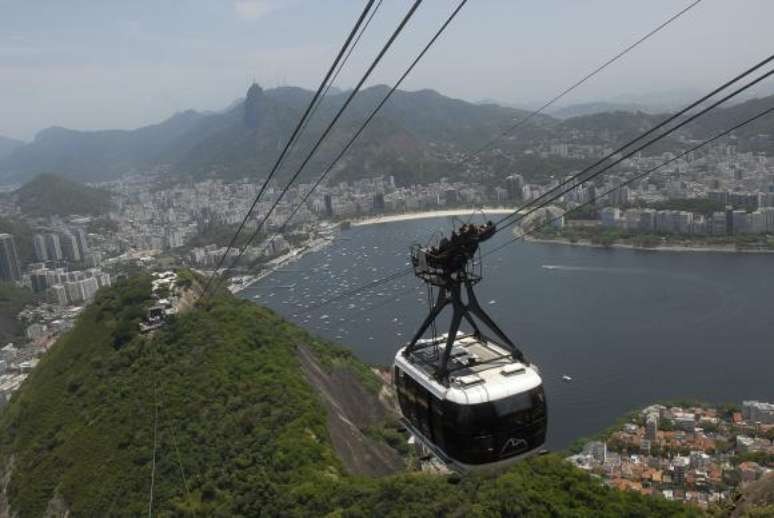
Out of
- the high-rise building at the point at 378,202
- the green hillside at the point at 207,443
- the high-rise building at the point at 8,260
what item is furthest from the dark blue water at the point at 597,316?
the high-rise building at the point at 8,260

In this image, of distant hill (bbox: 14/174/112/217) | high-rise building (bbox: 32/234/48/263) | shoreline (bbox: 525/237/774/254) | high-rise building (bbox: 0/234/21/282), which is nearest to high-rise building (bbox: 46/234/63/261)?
high-rise building (bbox: 32/234/48/263)

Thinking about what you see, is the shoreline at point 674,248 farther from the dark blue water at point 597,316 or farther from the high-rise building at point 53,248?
the high-rise building at point 53,248

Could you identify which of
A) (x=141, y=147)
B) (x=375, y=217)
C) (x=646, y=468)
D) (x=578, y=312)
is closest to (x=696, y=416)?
(x=646, y=468)

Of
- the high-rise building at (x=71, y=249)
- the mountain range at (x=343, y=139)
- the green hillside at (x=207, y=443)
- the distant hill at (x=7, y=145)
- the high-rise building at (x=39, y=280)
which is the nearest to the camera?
the green hillside at (x=207, y=443)

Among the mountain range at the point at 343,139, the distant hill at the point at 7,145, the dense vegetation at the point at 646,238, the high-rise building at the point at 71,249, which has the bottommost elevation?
the dense vegetation at the point at 646,238

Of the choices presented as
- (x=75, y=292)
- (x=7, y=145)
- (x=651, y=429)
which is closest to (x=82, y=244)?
(x=75, y=292)

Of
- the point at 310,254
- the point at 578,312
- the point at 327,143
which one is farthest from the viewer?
the point at 327,143

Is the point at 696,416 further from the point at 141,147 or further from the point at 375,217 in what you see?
the point at 141,147
